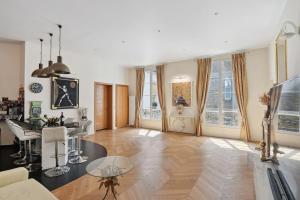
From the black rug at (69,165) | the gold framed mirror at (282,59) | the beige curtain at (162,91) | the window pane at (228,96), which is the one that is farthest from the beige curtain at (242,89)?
the black rug at (69,165)

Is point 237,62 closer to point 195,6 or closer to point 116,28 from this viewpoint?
point 195,6

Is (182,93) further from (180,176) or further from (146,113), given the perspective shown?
(180,176)

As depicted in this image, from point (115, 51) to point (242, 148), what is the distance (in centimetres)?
497

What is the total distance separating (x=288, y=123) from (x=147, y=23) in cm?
312

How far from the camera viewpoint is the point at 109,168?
228cm

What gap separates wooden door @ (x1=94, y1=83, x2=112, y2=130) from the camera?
730cm

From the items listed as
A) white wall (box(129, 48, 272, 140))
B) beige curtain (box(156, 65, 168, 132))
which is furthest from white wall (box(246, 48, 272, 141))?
beige curtain (box(156, 65, 168, 132))

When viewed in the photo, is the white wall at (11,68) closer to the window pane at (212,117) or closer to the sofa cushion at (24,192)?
the sofa cushion at (24,192)

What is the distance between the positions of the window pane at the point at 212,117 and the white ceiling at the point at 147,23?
236 centimetres

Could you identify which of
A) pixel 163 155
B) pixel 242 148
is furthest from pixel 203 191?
pixel 242 148

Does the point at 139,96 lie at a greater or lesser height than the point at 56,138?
greater

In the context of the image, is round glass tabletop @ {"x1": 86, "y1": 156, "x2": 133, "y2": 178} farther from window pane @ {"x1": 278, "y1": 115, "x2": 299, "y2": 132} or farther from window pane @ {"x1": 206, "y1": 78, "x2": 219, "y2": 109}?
window pane @ {"x1": 206, "y1": 78, "x2": 219, "y2": 109}

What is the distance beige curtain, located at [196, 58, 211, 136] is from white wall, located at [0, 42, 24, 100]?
5.82 metres

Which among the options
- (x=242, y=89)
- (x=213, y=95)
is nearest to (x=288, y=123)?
(x=242, y=89)
